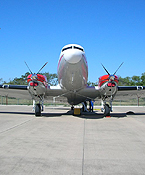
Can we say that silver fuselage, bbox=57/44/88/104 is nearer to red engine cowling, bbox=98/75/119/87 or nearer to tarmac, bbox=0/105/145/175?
red engine cowling, bbox=98/75/119/87

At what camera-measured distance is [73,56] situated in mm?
10930

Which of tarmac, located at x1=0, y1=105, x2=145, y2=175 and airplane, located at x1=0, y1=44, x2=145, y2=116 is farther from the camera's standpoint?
airplane, located at x1=0, y1=44, x2=145, y2=116

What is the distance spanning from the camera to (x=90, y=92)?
1562 centimetres

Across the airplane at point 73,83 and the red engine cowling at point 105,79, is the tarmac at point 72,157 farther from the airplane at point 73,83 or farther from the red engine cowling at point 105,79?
the red engine cowling at point 105,79

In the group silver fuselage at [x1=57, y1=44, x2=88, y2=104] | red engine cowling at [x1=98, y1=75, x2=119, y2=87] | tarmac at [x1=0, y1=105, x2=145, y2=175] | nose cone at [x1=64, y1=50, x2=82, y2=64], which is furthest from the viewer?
red engine cowling at [x1=98, y1=75, x2=119, y2=87]

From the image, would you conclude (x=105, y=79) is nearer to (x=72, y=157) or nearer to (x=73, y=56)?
(x=73, y=56)

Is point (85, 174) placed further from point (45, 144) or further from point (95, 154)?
point (45, 144)

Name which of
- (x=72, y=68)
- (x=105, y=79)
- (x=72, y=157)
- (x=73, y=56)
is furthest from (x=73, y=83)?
(x=72, y=157)

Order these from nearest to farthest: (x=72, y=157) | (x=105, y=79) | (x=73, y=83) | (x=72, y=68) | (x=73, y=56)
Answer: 1. (x=72, y=157)
2. (x=73, y=56)
3. (x=72, y=68)
4. (x=73, y=83)
5. (x=105, y=79)

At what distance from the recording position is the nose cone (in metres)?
10.9

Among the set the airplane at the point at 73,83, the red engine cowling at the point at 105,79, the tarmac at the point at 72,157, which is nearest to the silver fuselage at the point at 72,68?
the airplane at the point at 73,83

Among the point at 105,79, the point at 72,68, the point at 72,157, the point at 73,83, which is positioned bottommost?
the point at 72,157

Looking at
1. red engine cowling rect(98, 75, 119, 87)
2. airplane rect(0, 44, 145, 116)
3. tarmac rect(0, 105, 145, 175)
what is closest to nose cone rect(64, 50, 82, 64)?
airplane rect(0, 44, 145, 116)

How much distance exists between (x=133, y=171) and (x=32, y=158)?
2.21m
